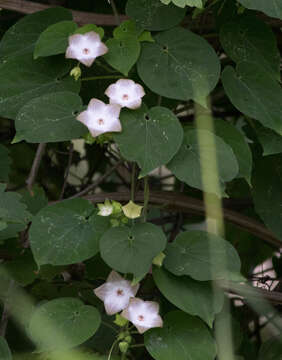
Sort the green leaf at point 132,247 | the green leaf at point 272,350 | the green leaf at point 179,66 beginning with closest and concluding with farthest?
the green leaf at point 132,247
the green leaf at point 179,66
the green leaf at point 272,350

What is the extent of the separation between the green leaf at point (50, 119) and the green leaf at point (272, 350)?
567mm

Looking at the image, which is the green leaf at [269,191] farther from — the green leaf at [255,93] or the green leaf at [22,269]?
the green leaf at [22,269]

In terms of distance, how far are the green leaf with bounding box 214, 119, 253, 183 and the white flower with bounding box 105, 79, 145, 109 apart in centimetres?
16

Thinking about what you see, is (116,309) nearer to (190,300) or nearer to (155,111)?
→ (190,300)

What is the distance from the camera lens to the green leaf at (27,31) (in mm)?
1100

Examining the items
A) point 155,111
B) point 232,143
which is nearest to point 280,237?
point 232,143

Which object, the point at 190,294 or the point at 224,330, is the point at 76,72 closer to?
the point at 190,294

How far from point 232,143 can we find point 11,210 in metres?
0.34

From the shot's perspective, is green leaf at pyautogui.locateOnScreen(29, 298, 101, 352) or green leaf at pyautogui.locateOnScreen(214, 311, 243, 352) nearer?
green leaf at pyautogui.locateOnScreen(29, 298, 101, 352)

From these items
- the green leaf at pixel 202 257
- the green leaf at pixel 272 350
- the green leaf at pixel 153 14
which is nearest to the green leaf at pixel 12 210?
the green leaf at pixel 202 257

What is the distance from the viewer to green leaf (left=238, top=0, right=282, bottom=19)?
968 millimetres

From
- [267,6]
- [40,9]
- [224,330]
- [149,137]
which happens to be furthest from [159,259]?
[40,9]

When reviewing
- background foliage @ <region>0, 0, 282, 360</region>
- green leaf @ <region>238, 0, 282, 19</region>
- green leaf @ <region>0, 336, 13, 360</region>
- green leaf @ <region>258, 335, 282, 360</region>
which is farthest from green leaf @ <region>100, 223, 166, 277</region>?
green leaf @ <region>258, 335, 282, 360</region>

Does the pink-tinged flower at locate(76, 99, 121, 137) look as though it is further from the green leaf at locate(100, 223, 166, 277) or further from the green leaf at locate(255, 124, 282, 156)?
the green leaf at locate(255, 124, 282, 156)
